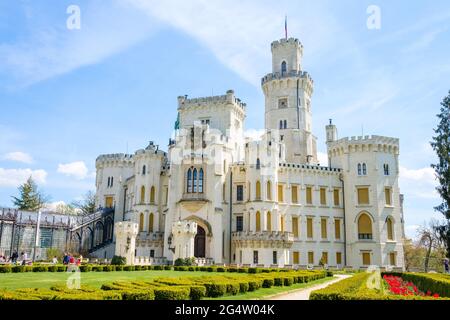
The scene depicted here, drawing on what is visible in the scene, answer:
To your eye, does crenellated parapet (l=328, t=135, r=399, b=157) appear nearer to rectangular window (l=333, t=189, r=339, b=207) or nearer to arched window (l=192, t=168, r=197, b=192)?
rectangular window (l=333, t=189, r=339, b=207)

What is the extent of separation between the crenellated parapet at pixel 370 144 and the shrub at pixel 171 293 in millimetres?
40737

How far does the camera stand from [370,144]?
5019cm

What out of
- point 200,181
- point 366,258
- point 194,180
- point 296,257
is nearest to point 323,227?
point 296,257

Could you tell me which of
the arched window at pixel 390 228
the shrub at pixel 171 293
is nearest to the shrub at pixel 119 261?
the shrub at pixel 171 293

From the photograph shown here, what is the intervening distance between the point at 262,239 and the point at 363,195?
49.4ft

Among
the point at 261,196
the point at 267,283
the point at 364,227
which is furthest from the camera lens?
the point at 364,227

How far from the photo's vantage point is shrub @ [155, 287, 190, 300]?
1342 centimetres

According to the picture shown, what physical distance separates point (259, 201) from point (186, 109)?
53.8ft

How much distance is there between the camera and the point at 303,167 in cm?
5103

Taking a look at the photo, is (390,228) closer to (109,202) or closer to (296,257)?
(296,257)

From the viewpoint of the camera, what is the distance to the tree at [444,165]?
36.8 meters
